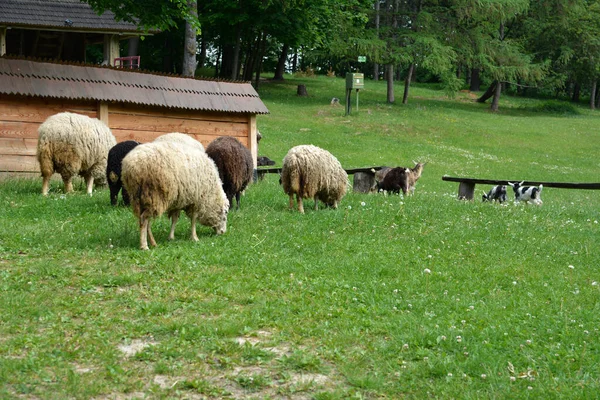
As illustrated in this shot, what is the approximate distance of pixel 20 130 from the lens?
47.6 ft

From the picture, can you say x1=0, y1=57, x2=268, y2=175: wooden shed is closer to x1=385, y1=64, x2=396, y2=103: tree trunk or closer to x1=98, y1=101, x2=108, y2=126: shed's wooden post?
x1=98, y1=101, x2=108, y2=126: shed's wooden post

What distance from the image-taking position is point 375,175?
17.2m

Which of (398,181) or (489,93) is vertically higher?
(489,93)

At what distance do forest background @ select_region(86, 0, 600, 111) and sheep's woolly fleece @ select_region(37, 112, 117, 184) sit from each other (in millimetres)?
19006

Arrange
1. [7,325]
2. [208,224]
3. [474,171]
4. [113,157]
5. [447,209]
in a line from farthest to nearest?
[474,171], [447,209], [113,157], [208,224], [7,325]

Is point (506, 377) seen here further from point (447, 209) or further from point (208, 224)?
point (447, 209)

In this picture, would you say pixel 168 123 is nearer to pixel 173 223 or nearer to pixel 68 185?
pixel 68 185

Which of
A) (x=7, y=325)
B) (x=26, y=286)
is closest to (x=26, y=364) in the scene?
(x=7, y=325)

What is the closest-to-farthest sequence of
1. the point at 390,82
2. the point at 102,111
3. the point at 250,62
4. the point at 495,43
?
the point at 102,111, the point at 250,62, the point at 390,82, the point at 495,43

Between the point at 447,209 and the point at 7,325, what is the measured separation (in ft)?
29.8

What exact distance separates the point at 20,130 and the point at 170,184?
706 cm

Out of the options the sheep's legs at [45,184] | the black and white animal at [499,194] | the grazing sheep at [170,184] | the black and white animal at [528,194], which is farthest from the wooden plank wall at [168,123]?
the black and white animal at [528,194]

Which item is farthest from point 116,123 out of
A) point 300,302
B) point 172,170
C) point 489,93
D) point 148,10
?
point 489,93

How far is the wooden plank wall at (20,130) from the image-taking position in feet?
47.1
